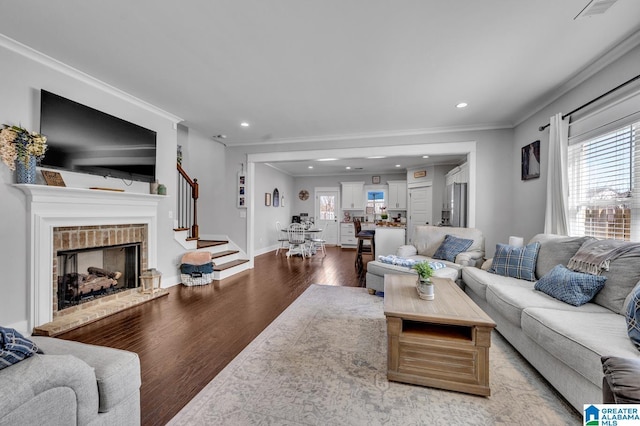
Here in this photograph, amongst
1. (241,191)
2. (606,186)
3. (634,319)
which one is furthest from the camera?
(241,191)

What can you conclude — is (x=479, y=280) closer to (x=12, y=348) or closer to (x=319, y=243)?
(x=12, y=348)

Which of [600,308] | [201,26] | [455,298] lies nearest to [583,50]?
[600,308]

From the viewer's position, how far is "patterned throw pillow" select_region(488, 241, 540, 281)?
2.70 m

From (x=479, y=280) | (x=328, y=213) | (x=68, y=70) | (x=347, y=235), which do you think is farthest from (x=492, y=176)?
(x=68, y=70)

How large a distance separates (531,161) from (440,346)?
331 cm

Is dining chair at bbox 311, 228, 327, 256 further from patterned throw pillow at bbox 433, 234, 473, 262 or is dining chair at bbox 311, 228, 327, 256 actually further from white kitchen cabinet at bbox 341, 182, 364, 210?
patterned throw pillow at bbox 433, 234, 473, 262

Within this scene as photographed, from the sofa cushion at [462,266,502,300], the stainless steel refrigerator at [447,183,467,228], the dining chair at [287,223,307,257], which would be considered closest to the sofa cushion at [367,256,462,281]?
the sofa cushion at [462,266,502,300]

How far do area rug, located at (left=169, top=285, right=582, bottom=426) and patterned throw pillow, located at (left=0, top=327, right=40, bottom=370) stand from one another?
0.90m

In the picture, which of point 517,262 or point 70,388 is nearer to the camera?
point 70,388

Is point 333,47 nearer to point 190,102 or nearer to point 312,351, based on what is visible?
point 190,102

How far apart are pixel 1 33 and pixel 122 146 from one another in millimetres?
1248

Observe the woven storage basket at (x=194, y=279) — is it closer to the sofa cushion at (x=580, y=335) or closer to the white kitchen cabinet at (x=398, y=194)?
the sofa cushion at (x=580, y=335)

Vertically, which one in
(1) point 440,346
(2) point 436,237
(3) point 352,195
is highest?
(3) point 352,195

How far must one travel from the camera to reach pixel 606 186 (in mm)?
2469
